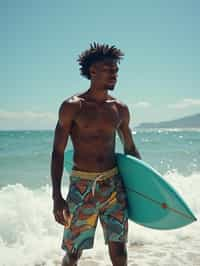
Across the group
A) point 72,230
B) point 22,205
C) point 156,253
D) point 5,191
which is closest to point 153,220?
point 72,230

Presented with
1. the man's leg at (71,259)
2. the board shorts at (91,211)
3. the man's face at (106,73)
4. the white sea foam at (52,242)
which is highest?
the man's face at (106,73)

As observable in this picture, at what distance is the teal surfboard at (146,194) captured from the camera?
2.54 metres

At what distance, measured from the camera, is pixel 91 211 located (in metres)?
2.34

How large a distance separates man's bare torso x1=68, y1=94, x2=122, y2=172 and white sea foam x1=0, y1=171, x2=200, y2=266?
1.84 meters

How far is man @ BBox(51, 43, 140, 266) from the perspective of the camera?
2.30m

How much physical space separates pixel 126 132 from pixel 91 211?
631mm

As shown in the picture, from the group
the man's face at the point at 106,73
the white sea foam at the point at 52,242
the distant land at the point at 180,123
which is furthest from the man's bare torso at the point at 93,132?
the distant land at the point at 180,123

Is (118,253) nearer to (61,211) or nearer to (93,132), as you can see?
(61,211)

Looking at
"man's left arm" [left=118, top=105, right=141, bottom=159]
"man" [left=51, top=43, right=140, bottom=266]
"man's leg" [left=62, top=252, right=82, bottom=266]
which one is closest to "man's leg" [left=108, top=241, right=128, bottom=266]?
"man" [left=51, top=43, right=140, bottom=266]

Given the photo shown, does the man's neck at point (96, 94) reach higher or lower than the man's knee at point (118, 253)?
higher

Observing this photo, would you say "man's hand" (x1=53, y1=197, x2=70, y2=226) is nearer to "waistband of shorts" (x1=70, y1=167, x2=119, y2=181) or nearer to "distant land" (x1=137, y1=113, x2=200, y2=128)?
"waistband of shorts" (x1=70, y1=167, x2=119, y2=181)

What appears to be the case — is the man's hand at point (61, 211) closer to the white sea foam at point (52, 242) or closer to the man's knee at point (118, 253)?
the man's knee at point (118, 253)

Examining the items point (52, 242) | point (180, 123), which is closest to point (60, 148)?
point (52, 242)

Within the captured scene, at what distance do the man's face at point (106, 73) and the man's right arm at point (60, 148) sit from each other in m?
0.27
